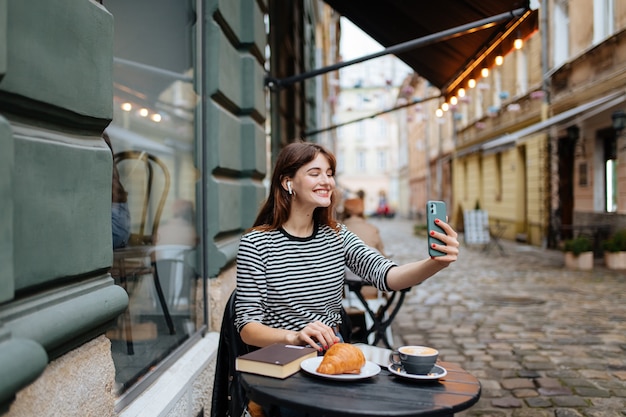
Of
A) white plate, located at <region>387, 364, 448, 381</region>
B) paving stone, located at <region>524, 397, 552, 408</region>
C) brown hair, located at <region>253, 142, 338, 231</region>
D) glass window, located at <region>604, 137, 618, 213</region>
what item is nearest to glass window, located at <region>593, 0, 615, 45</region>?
glass window, located at <region>604, 137, 618, 213</region>

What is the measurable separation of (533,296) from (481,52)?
14.2 ft

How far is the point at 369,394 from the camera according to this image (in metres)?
1.80

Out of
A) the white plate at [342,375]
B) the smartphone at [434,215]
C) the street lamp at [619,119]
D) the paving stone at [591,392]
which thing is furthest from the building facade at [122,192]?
the street lamp at [619,119]

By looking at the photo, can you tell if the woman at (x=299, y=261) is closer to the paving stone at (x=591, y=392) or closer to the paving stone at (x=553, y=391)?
the paving stone at (x=553, y=391)

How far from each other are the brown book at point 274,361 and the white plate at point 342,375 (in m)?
0.03

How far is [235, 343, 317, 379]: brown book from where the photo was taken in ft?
6.27

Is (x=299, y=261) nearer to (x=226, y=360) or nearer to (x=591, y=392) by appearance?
(x=226, y=360)

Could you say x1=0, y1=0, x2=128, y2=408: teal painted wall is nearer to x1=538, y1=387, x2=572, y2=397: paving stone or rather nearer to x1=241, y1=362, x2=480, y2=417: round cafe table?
x1=241, y1=362, x2=480, y2=417: round cafe table

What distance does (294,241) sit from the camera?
2578 mm

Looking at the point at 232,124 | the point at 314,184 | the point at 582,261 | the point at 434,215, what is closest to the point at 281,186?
the point at 314,184

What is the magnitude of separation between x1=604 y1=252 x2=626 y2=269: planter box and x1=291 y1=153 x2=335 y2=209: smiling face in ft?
34.5

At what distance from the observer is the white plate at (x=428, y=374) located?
190cm

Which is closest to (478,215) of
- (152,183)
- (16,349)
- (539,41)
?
(539,41)

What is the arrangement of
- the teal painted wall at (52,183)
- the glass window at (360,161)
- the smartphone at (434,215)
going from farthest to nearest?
the glass window at (360,161)
the smartphone at (434,215)
the teal painted wall at (52,183)
